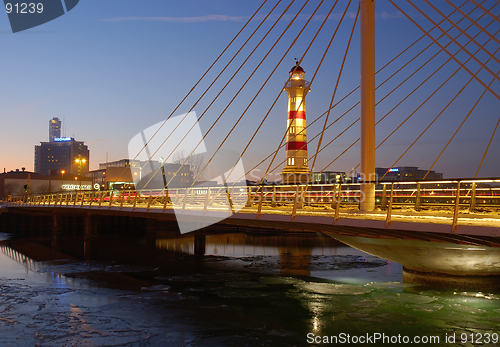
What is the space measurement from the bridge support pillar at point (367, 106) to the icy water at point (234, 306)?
3.38 metres

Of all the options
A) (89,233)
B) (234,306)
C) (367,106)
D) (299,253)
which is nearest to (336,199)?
(367,106)

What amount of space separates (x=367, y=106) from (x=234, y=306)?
283 inches

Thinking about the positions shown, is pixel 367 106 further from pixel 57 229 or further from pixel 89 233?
pixel 57 229

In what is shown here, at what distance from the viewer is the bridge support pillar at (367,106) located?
44.3 feet

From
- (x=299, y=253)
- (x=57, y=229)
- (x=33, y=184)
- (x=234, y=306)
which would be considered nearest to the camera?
(x=234, y=306)

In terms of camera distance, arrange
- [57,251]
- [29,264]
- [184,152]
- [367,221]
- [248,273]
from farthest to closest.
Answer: [184,152]
[57,251]
[29,264]
[248,273]
[367,221]

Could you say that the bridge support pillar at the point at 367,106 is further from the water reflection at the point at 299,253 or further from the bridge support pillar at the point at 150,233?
the bridge support pillar at the point at 150,233

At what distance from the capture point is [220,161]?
66375mm

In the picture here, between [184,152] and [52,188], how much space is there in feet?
147

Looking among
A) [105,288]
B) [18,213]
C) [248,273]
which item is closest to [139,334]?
[105,288]

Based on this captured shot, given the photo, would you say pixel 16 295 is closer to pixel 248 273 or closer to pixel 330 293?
pixel 248 273

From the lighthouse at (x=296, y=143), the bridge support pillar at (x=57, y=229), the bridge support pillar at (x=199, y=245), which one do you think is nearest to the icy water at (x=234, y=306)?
the bridge support pillar at (x=199, y=245)

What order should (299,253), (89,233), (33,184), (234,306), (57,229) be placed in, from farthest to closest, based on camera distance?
1. (33,184)
2. (57,229)
3. (89,233)
4. (299,253)
5. (234,306)

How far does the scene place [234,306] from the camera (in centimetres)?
1451
